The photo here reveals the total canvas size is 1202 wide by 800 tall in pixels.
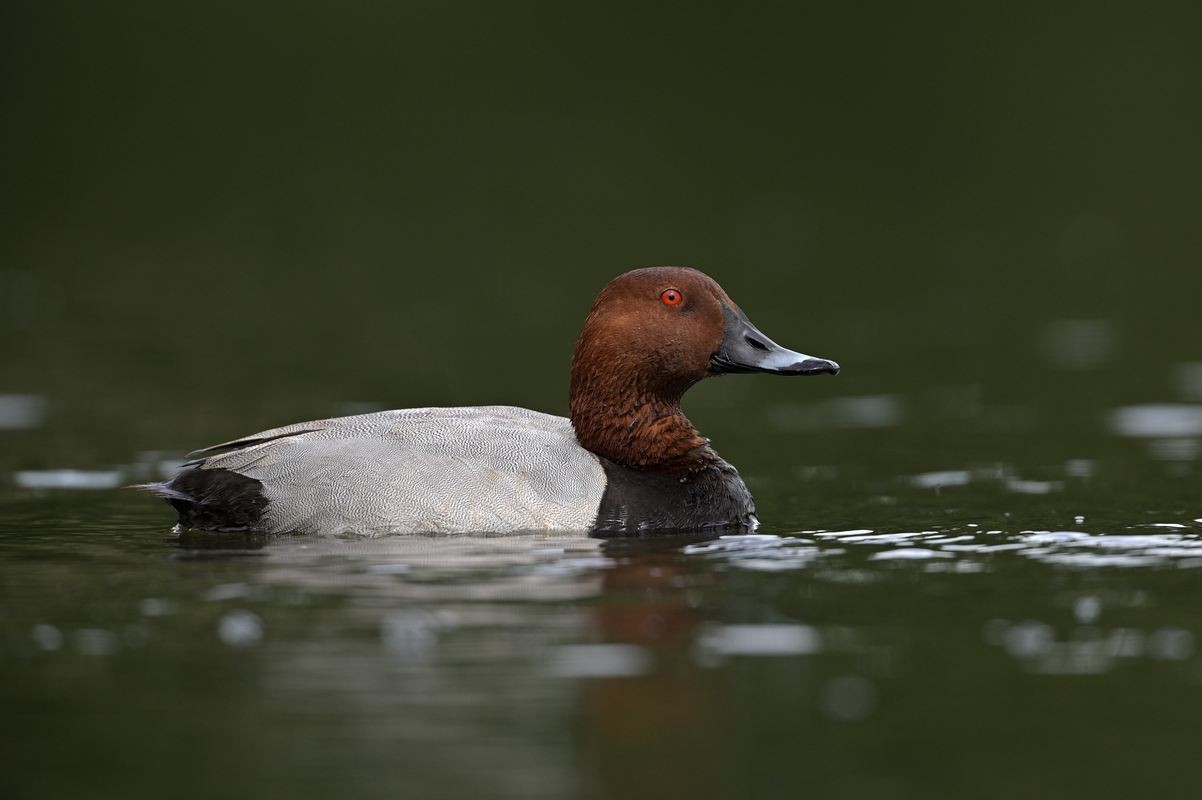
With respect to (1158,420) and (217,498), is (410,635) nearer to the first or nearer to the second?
(217,498)

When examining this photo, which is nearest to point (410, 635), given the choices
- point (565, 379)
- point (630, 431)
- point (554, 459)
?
point (554, 459)

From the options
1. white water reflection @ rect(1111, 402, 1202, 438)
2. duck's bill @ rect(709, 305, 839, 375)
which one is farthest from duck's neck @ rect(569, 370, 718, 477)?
white water reflection @ rect(1111, 402, 1202, 438)

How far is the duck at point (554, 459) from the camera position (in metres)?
9.55

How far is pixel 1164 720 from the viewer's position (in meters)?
6.27

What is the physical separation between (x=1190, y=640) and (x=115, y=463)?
7392 millimetres

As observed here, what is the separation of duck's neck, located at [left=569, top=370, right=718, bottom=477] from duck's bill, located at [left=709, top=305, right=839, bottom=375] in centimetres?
42

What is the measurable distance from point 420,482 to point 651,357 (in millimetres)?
1549

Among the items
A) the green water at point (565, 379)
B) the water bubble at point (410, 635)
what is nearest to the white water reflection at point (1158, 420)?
the green water at point (565, 379)

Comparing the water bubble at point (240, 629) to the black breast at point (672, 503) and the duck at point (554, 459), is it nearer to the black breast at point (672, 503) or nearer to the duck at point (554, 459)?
the duck at point (554, 459)

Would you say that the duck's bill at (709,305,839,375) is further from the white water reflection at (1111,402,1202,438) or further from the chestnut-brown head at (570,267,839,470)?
the white water reflection at (1111,402,1202,438)

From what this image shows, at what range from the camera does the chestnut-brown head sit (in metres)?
10.3

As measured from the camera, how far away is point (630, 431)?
1033cm

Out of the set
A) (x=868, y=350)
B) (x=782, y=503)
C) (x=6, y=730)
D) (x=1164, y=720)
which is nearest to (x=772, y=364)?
(x=782, y=503)

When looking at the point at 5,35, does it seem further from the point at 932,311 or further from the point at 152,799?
the point at 152,799
